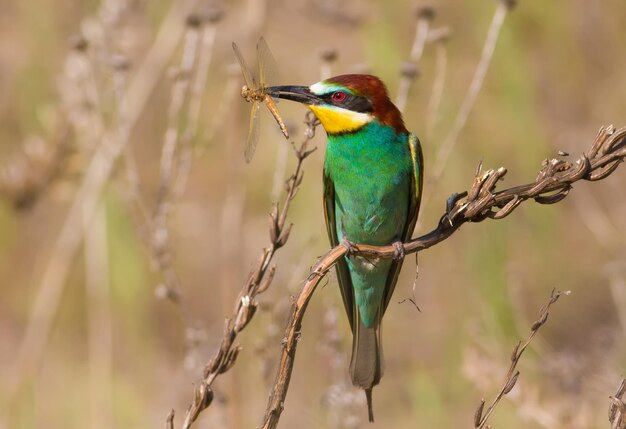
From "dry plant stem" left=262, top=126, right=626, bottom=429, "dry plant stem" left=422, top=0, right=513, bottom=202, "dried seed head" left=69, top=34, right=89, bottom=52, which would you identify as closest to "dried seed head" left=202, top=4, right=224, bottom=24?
"dried seed head" left=69, top=34, right=89, bottom=52

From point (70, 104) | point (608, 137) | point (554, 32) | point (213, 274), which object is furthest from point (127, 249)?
point (608, 137)

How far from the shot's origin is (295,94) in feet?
8.02

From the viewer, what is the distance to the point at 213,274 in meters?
5.62

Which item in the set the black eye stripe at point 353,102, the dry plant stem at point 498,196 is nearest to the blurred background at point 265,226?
the black eye stripe at point 353,102

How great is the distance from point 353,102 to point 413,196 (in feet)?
1.12

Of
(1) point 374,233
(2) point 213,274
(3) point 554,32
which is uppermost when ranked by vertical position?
(3) point 554,32

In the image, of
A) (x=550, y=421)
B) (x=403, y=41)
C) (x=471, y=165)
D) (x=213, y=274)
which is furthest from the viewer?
(x=213, y=274)

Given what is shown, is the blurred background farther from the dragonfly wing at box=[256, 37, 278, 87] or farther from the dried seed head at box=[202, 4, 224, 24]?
the dragonfly wing at box=[256, 37, 278, 87]

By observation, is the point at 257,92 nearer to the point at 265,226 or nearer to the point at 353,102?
the point at 353,102

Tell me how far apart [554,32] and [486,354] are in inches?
86.2

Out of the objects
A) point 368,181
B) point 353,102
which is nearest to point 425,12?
point 353,102

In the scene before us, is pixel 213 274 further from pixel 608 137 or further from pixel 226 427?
pixel 608 137

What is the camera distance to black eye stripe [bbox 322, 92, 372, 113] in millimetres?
2572

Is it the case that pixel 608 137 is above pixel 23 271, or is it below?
below
